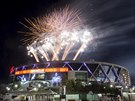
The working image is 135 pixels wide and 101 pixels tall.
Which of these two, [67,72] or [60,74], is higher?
[67,72]

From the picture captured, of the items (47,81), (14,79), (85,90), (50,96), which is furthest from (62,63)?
(50,96)

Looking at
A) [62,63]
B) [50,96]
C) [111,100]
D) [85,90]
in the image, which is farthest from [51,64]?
[111,100]

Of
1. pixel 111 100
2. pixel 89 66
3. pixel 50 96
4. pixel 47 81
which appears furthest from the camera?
pixel 89 66

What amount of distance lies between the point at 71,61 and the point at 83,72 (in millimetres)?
6485

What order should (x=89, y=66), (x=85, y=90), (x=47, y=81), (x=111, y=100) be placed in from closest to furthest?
1. (x=111, y=100)
2. (x=85, y=90)
3. (x=47, y=81)
4. (x=89, y=66)

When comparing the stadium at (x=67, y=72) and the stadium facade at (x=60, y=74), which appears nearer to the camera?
the stadium facade at (x=60, y=74)

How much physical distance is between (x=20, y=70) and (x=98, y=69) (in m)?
31.1

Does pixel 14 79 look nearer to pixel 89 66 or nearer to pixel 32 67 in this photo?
pixel 32 67

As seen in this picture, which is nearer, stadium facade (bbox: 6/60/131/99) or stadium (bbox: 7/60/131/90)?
stadium facade (bbox: 6/60/131/99)

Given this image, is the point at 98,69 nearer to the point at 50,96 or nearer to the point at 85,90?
the point at 85,90

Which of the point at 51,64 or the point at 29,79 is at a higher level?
the point at 51,64

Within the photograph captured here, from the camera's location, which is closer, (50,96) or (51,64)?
(50,96)

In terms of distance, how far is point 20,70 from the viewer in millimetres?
92625

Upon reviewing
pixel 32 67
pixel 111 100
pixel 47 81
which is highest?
pixel 32 67
